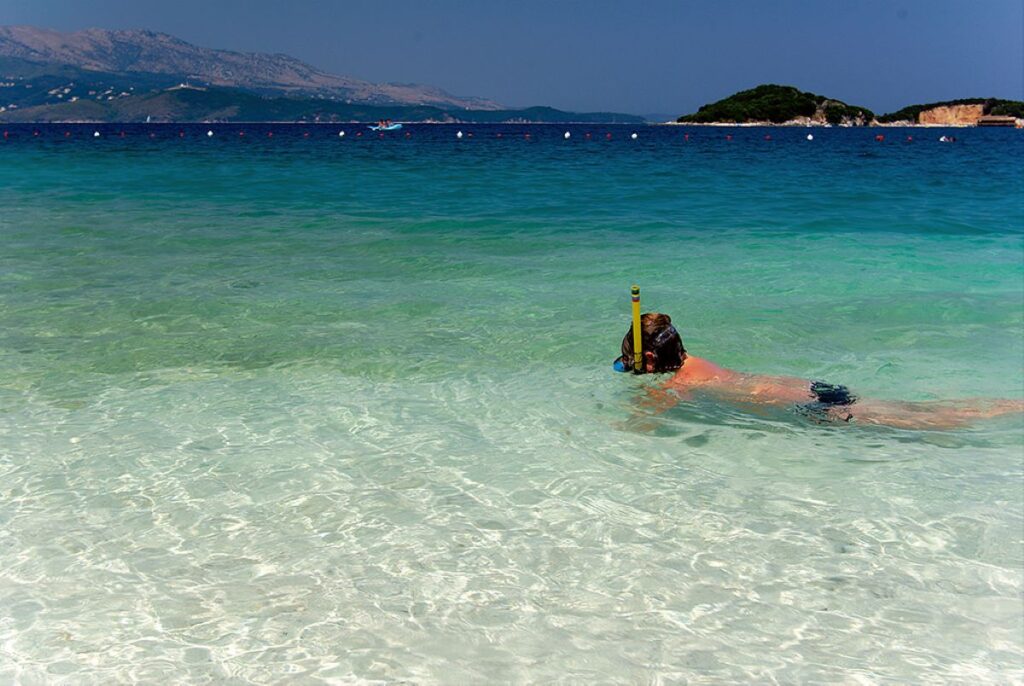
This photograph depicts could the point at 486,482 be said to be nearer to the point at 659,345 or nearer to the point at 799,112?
the point at 659,345

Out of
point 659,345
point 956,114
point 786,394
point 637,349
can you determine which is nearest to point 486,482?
point 637,349

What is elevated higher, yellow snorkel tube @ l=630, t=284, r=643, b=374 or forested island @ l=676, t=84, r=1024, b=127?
forested island @ l=676, t=84, r=1024, b=127

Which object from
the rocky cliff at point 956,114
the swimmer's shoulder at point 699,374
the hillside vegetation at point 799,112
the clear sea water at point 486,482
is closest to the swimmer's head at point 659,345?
the swimmer's shoulder at point 699,374

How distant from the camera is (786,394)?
398 inches

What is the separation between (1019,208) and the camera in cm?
3045

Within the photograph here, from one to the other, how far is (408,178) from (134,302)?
28368mm

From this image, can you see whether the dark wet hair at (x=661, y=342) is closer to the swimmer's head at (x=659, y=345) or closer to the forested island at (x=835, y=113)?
the swimmer's head at (x=659, y=345)

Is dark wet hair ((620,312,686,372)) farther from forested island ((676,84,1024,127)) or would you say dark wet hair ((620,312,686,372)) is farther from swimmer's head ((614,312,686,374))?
forested island ((676,84,1024,127))

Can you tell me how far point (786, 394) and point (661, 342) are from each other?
62.7 inches

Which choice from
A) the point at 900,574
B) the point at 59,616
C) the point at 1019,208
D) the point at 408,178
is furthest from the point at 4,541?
the point at 408,178

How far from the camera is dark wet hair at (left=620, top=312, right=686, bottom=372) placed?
10492 millimetres

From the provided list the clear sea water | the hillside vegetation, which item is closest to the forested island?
the hillside vegetation

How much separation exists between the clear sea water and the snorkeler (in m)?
0.35

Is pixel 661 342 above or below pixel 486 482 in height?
above
